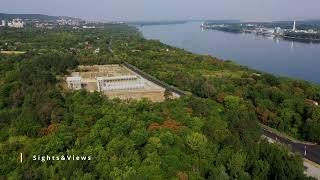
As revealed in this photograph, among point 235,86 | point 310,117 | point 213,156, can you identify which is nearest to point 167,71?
point 235,86

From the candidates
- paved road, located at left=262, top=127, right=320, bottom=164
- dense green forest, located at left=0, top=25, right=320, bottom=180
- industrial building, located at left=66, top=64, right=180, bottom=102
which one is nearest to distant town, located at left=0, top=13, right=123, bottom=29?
industrial building, located at left=66, top=64, right=180, bottom=102

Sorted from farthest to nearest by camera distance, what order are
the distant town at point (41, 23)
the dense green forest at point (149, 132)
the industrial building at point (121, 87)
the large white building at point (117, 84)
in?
the distant town at point (41, 23)
the large white building at point (117, 84)
the industrial building at point (121, 87)
the dense green forest at point (149, 132)

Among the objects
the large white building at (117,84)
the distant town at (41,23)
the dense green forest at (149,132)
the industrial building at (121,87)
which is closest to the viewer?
the dense green forest at (149,132)

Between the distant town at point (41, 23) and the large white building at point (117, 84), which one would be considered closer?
the large white building at point (117, 84)

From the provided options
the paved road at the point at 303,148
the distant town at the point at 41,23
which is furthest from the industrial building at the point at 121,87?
the distant town at the point at 41,23

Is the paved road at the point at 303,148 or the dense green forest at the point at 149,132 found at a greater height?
the dense green forest at the point at 149,132

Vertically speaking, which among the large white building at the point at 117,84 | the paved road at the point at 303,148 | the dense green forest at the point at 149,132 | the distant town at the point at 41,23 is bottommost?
the paved road at the point at 303,148

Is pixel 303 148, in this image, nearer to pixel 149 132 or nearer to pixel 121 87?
pixel 149 132

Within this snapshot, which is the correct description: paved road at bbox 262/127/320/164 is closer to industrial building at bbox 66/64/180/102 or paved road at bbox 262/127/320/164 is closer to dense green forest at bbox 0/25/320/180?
dense green forest at bbox 0/25/320/180

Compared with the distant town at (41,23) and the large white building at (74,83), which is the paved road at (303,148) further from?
the distant town at (41,23)
